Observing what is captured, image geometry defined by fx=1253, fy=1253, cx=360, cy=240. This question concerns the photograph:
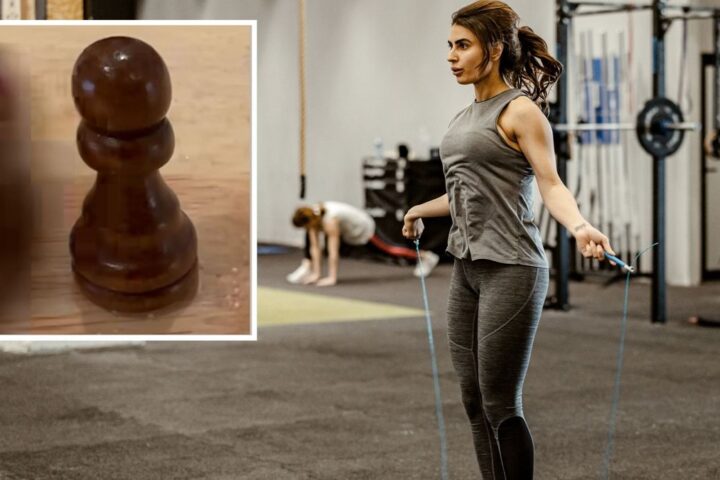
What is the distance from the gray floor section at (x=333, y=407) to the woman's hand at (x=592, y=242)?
6.04 ft

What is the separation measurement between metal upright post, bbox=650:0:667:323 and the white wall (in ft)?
9.83

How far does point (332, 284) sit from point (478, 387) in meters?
8.91

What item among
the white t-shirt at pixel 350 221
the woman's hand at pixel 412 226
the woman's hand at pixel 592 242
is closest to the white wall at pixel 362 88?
the white t-shirt at pixel 350 221

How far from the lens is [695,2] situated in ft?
38.5

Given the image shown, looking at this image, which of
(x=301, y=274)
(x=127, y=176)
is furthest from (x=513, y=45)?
(x=301, y=274)

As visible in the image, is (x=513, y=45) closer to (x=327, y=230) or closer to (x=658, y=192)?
(x=658, y=192)

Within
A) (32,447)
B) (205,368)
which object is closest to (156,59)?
(32,447)

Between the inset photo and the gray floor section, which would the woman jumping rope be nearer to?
the inset photo

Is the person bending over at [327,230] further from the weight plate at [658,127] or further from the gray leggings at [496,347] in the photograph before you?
the gray leggings at [496,347]

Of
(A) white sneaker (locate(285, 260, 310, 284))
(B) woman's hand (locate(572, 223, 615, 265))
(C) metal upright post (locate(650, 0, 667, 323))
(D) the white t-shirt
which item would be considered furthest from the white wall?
(B) woman's hand (locate(572, 223, 615, 265))

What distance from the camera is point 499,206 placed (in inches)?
116

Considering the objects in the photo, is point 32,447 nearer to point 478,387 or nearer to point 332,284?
point 478,387

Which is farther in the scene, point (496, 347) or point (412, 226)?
point (412, 226)

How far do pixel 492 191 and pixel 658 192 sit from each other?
235 inches
